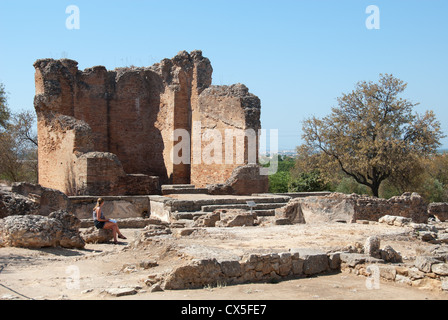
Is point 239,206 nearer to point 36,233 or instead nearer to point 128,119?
point 36,233

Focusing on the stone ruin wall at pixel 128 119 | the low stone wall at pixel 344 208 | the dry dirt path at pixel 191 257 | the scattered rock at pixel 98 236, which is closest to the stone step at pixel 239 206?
the low stone wall at pixel 344 208

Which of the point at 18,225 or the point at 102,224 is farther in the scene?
the point at 102,224

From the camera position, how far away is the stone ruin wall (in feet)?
59.6

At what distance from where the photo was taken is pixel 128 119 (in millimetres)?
24000

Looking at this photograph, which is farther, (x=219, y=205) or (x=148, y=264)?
(x=219, y=205)

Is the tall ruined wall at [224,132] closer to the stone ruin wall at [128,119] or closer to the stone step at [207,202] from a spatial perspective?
the stone ruin wall at [128,119]

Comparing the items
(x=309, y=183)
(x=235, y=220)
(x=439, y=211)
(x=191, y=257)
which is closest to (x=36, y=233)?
(x=191, y=257)

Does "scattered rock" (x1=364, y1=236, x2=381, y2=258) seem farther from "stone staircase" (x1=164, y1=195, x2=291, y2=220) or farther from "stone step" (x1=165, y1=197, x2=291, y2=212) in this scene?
"stone step" (x1=165, y1=197, x2=291, y2=212)

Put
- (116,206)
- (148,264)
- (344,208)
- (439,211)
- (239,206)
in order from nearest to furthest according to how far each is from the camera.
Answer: (148,264), (344,208), (239,206), (116,206), (439,211)

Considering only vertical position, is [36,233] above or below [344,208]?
below

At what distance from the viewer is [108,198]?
636 inches
